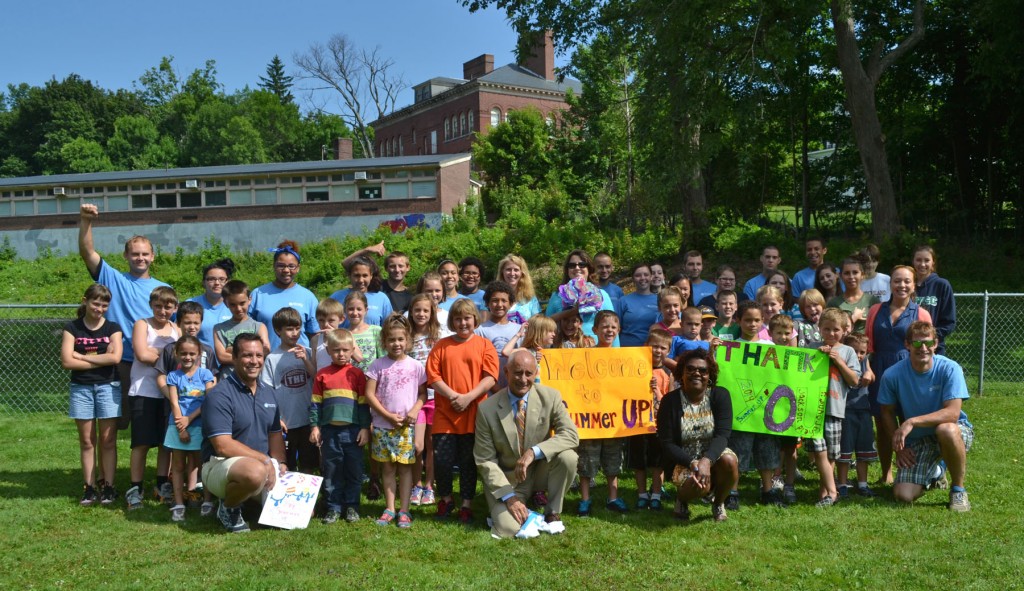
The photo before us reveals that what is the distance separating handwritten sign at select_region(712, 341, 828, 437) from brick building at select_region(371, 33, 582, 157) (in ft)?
160

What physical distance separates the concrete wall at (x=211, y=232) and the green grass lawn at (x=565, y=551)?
3178cm

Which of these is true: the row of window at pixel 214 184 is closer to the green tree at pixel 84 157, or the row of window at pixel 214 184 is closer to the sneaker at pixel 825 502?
the green tree at pixel 84 157

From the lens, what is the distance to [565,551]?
5.57 metres

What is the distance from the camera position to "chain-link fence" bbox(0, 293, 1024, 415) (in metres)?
12.3

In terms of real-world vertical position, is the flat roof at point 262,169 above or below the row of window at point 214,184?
above

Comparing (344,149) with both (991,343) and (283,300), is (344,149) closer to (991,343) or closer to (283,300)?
(991,343)

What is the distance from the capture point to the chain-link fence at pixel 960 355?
12328mm

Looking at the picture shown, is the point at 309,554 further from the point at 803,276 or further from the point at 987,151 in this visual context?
the point at 987,151

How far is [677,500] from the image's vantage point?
20.9 ft

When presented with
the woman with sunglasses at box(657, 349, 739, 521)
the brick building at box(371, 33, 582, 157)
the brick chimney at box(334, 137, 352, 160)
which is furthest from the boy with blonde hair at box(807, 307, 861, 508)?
the brick chimney at box(334, 137, 352, 160)

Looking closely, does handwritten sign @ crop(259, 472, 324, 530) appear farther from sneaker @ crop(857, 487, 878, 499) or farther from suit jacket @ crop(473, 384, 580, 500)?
sneaker @ crop(857, 487, 878, 499)

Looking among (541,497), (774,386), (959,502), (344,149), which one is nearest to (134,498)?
(541,497)

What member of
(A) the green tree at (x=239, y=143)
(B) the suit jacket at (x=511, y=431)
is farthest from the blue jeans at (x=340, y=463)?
(A) the green tree at (x=239, y=143)

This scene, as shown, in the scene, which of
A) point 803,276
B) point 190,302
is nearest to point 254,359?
point 190,302
